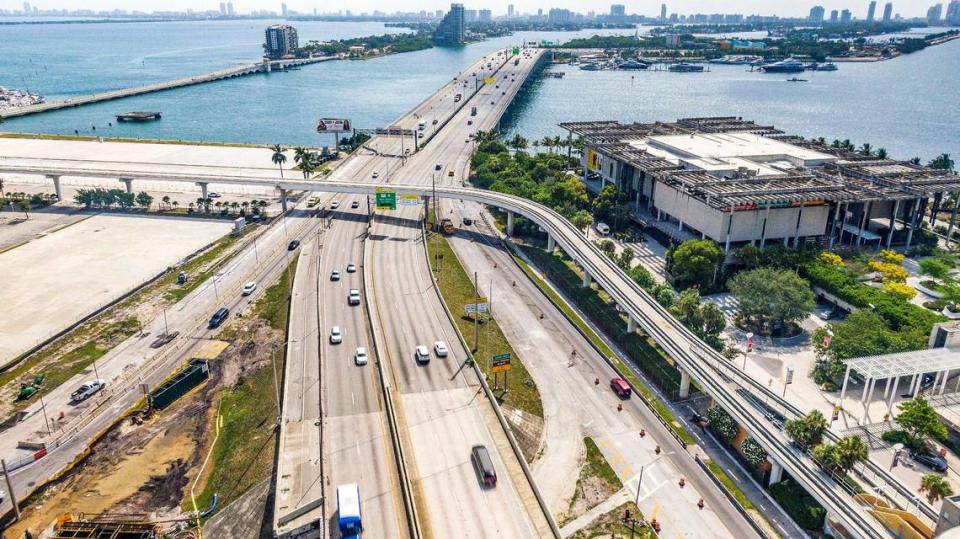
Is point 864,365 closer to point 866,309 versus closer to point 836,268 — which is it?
point 866,309

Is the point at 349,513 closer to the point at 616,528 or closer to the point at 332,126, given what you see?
the point at 616,528

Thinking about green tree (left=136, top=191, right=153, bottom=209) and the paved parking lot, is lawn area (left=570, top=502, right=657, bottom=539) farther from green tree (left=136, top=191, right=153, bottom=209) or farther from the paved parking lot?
green tree (left=136, top=191, right=153, bottom=209)

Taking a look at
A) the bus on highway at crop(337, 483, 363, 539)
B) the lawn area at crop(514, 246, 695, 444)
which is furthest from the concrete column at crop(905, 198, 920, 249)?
the bus on highway at crop(337, 483, 363, 539)

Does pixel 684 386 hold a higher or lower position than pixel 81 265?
lower

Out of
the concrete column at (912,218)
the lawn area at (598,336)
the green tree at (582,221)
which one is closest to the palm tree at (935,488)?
the lawn area at (598,336)

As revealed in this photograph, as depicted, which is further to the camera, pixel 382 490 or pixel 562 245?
pixel 562 245

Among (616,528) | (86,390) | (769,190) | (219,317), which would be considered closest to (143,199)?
(219,317)

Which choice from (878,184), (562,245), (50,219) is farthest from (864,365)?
(50,219)
